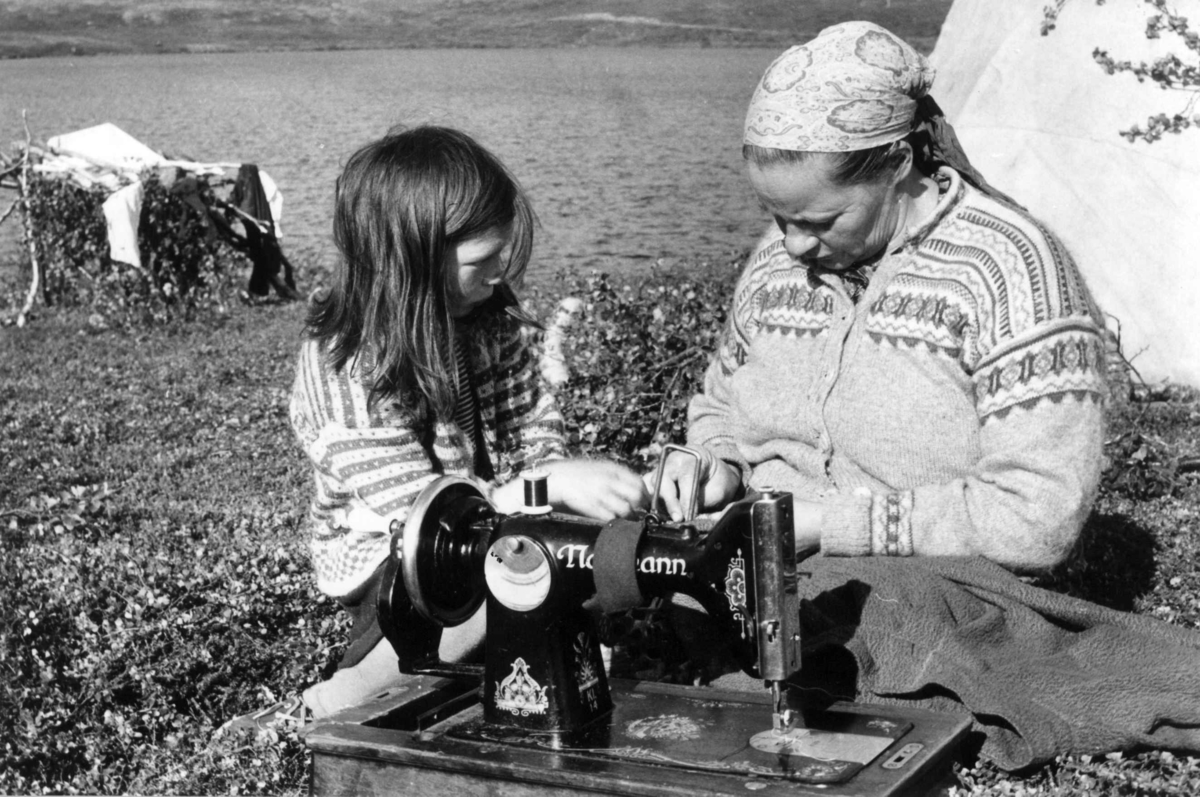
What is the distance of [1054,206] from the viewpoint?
269 inches

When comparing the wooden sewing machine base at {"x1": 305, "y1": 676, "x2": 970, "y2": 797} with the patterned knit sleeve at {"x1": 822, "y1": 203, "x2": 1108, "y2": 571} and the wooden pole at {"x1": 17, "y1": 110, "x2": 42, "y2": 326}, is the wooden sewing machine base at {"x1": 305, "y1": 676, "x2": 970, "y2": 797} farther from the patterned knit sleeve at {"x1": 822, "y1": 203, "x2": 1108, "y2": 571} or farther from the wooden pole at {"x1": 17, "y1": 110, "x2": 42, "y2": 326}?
the wooden pole at {"x1": 17, "y1": 110, "x2": 42, "y2": 326}

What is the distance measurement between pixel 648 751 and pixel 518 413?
4.45 feet

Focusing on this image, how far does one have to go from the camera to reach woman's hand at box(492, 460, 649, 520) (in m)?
2.85

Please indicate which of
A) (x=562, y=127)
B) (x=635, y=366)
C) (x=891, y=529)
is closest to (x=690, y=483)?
(x=891, y=529)

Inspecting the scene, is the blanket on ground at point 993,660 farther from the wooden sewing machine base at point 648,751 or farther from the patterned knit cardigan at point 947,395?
the wooden sewing machine base at point 648,751

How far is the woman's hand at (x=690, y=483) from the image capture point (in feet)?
9.86

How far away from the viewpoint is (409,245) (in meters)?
3.06

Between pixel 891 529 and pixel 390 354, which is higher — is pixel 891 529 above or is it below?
below

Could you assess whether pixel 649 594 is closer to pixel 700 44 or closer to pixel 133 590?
pixel 133 590

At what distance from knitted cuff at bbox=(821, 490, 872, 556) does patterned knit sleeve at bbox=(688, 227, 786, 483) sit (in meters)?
0.46

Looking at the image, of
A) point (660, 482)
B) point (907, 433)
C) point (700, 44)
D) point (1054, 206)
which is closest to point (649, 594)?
point (660, 482)

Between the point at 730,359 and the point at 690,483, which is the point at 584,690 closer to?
the point at 690,483

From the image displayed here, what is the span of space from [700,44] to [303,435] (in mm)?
6277

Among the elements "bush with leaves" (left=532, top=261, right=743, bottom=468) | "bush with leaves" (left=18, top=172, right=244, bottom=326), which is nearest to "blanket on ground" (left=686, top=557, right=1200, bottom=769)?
"bush with leaves" (left=532, top=261, right=743, bottom=468)
